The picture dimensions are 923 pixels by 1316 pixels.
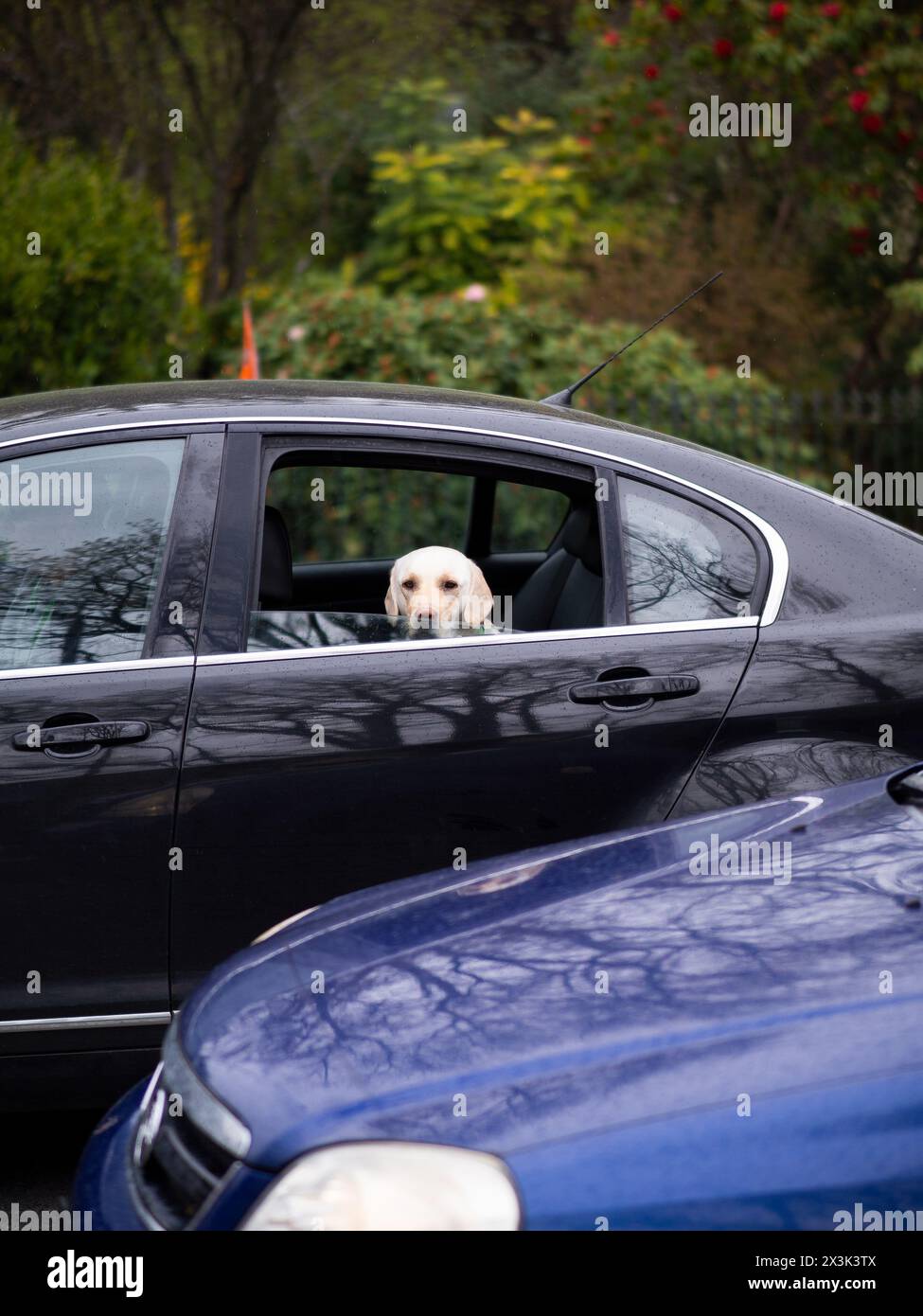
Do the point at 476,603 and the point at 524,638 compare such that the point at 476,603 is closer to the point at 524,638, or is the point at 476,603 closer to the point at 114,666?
the point at 524,638

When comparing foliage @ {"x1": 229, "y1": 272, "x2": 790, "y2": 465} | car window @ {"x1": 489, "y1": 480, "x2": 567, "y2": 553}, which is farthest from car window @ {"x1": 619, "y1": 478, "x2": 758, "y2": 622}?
foliage @ {"x1": 229, "y1": 272, "x2": 790, "y2": 465}

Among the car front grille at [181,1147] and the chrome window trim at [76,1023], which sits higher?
the car front grille at [181,1147]

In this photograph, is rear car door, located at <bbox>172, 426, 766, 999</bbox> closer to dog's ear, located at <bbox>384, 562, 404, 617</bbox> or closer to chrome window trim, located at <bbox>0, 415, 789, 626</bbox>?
chrome window trim, located at <bbox>0, 415, 789, 626</bbox>

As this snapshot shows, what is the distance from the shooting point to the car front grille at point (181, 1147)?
2055 millimetres

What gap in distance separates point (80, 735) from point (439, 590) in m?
1.05

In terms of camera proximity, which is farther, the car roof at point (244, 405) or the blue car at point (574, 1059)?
the car roof at point (244, 405)

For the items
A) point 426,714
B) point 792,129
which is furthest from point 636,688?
point 792,129

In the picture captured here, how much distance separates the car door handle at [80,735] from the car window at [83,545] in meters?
0.18

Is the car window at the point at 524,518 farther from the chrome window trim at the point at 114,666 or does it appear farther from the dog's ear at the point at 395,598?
the chrome window trim at the point at 114,666

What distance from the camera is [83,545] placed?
336cm

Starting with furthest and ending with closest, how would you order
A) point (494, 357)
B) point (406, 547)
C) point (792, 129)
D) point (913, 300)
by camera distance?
1. point (792, 129)
2. point (913, 300)
3. point (494, 357)
4. point (406, 547)

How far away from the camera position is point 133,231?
8883 mm

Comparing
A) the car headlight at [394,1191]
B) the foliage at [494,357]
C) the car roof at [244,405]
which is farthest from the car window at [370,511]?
the car headlight at [394,1191]

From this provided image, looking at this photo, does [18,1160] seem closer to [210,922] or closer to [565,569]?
[210,922]
